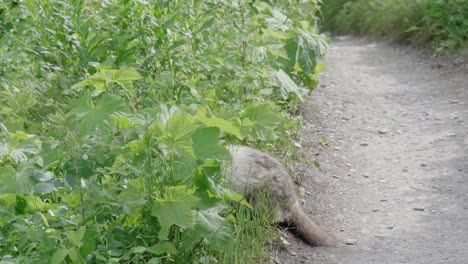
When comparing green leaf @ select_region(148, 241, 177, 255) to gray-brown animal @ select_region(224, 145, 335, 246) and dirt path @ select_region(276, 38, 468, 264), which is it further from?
dirt path @ select_region(276, 38, 468, 264)

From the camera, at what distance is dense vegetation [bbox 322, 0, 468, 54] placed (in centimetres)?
894

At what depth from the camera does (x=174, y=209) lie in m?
3.45

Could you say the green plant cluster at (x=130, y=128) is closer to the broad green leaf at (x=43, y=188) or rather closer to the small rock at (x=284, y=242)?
the broad green leaf at (x=43, y=188)

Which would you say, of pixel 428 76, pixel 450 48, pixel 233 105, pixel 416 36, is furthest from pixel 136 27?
pixel 416 36

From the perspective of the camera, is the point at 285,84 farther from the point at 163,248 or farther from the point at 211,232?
the point at 163,248

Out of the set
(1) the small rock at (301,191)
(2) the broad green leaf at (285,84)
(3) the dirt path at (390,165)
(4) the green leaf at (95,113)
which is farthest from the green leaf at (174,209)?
(2) the broad green leaf at (285,84)

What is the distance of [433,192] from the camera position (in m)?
5.41

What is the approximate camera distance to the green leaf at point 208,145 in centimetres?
368

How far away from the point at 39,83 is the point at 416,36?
5846 millimetres

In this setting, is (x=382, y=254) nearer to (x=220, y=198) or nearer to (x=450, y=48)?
(x=220, y=198)

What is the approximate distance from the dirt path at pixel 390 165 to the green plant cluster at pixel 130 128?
1.67 feet

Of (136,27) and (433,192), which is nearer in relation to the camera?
(136,27)

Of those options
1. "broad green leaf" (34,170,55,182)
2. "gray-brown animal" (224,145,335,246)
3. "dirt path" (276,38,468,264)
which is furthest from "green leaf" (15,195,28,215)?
"dirt path" (276,38,468,264)

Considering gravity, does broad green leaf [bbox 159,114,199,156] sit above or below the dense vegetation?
above
